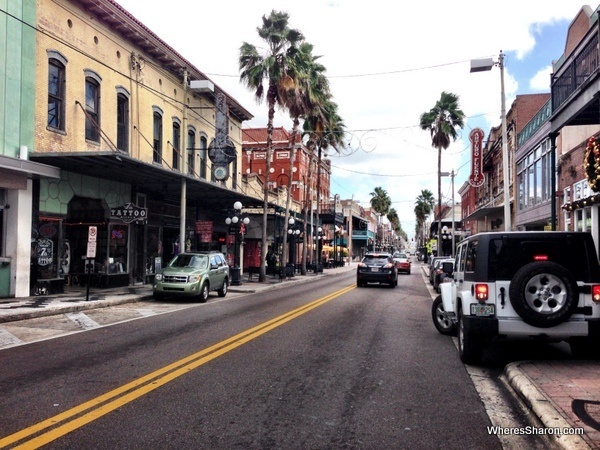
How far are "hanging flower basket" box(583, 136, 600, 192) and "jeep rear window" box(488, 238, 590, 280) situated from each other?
425cm

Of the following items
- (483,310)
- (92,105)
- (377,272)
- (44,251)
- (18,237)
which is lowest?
(377,272)

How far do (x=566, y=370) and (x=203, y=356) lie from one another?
5158 mm

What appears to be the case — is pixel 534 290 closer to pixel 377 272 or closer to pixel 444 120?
pixel 377 272

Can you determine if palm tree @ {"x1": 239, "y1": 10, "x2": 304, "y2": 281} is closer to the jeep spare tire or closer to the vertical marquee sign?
the vertical marquee sign

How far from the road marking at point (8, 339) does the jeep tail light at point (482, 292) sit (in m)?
7.91

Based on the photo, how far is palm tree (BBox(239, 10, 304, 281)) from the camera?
2727 cm

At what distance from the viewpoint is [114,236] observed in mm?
21594

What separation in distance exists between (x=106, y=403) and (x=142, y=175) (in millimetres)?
15670

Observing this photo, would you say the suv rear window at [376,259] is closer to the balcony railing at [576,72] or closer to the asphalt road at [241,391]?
the balcony railing at [576,72]

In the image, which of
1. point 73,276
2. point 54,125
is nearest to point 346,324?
point 54,125

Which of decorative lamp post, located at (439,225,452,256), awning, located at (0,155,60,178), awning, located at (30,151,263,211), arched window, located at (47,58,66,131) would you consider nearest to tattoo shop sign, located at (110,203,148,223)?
awning, located at (30,151,263,211)

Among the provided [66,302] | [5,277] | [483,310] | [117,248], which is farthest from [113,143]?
[483,310]

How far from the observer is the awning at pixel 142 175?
643 inches

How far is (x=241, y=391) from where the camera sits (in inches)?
238
